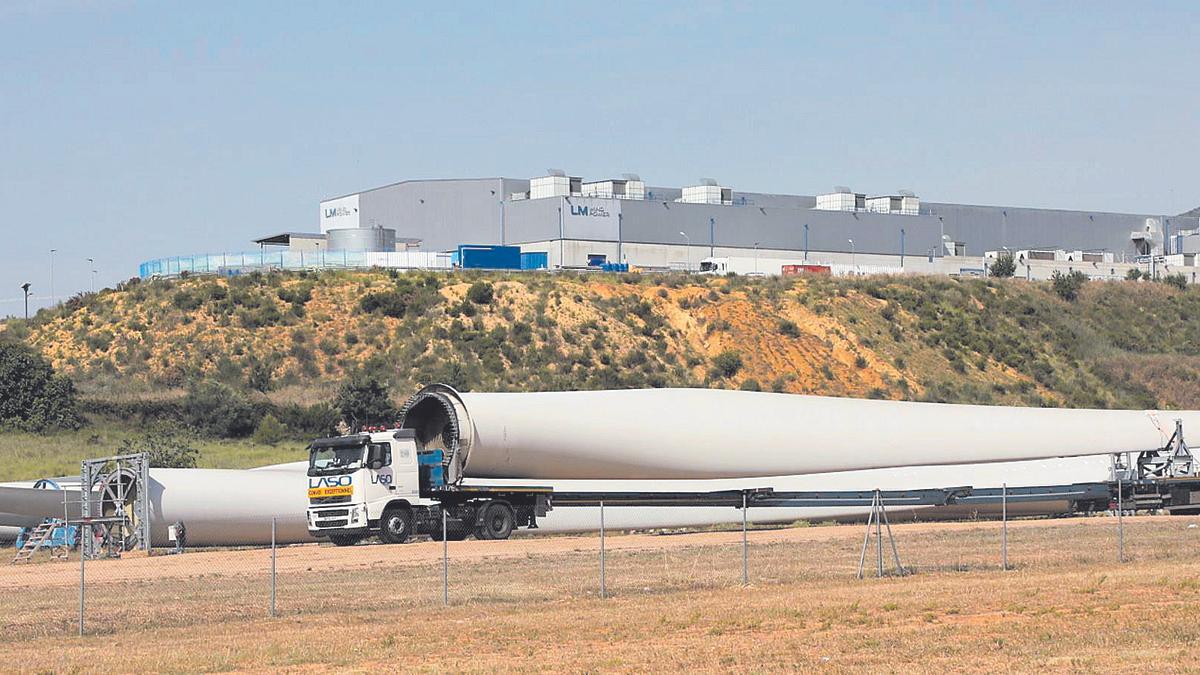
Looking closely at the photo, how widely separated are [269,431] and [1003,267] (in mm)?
64498

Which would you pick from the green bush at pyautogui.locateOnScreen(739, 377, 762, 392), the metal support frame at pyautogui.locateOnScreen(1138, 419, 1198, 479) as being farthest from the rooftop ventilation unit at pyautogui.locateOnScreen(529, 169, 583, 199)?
the metal support frame at pyautogui.locateOnScreen(1138, 419, 1198, 479)

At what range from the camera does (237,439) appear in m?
67.6

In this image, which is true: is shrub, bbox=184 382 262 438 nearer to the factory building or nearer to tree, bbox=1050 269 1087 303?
the factory building

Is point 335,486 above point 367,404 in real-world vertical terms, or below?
below

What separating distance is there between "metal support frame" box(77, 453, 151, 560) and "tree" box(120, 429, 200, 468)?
8.62 meters

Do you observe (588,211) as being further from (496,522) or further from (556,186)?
(496,522)

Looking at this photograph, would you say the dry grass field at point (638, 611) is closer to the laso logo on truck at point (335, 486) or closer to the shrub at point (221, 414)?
the laso logo on truck at point (335, 486)

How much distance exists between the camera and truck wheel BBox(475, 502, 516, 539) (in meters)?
40.2

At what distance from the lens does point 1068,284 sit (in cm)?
10775

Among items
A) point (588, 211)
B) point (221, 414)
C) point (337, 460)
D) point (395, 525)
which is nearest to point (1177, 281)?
point (588, 211)

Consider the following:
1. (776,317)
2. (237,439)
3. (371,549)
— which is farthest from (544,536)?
(776,317)

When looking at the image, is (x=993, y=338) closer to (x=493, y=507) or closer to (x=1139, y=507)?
(x=1139, y=507)

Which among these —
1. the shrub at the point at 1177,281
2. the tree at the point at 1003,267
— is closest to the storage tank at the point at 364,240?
the tree at the point at 1003,267

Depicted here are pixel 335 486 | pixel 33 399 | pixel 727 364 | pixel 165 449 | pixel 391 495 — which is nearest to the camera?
pixel 335 486
